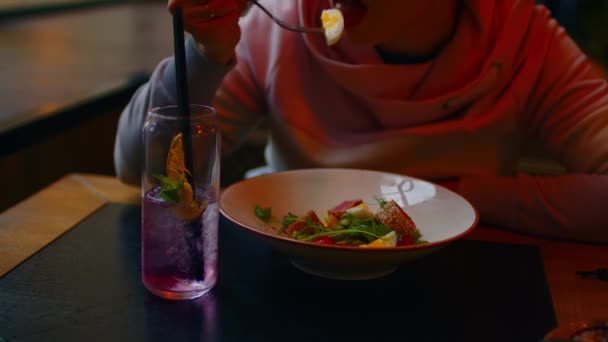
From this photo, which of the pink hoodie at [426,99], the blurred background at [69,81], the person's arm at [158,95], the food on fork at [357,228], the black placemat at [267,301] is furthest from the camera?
the blurred background at [69,81]

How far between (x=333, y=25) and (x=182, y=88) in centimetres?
29

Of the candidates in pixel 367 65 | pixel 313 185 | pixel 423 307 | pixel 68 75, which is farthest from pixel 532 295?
pixel 68 75

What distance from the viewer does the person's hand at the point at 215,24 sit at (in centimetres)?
96

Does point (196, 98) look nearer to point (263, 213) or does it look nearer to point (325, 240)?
point (263, 213)

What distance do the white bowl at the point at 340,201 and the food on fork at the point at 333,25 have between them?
0.23 meters

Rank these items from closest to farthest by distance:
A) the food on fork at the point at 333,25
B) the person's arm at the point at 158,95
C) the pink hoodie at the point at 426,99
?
1. the food on fork at the point at 333,25
2. the person's arm at the point at 158,95
3. the pink hoodie at the point at 426,99

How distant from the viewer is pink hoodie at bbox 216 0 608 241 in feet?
4.21

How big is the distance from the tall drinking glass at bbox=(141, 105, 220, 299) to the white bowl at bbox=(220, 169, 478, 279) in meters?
0.06

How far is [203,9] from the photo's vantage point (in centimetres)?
96

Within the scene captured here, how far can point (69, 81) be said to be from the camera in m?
2.34

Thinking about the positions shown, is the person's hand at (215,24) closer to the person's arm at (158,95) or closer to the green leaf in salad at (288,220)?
the person's arm at (158,95)

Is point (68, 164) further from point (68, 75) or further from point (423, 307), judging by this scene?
point (423, 307)

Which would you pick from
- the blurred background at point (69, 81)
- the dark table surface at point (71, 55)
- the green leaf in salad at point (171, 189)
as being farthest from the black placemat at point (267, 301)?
the dark table surface at point (71, 55)

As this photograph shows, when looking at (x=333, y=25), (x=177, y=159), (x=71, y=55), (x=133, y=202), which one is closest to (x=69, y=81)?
(x=71, y=55)
